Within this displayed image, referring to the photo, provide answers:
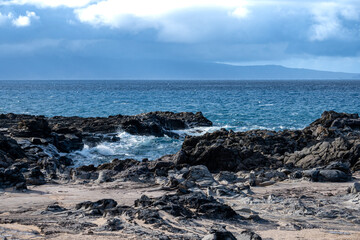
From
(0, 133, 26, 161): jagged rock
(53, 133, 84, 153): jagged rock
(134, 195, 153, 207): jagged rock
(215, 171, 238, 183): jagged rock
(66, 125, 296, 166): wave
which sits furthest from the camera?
(53, 133, 84, 153): jagged rock

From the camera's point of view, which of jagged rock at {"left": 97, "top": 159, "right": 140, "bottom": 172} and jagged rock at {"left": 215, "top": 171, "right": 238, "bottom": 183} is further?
jagged rock at {"left": 97, "top": 159, "right": 140, "bottom": 172}

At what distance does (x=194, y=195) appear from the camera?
10.8 metres

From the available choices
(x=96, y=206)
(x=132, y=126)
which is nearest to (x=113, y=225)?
(x=96, y=206)

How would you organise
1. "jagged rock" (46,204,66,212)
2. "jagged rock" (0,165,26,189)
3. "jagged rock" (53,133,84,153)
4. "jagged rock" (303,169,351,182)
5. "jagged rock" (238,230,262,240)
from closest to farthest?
1. "jagged rock" (238,230,262,240)
2. "jagged rock" (46,204,66,212)
3. "jagged rock" (0,165,26,189)
4. "jagged rock" (303,169,351,182)
5. "jagged rock" (53,133,84,153)

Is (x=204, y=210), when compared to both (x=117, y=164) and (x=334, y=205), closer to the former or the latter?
(x=334, y=205)

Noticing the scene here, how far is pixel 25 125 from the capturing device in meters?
25.1

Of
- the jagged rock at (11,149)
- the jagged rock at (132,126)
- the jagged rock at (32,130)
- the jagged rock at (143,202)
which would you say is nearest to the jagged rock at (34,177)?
the jagged rock at (143,202)

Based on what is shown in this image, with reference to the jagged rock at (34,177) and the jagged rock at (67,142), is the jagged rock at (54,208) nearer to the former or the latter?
the jagged rock at (34,177)

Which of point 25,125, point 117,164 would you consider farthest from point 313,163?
point 25,125

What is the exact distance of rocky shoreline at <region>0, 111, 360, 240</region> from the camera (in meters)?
8.94

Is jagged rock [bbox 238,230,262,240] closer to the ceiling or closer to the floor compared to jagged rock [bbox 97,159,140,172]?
closer to the ceiling

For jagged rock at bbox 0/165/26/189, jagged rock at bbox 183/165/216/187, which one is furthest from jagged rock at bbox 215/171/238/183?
jagged rock at bbox 0/165/26/189

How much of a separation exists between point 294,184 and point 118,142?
53.3ft

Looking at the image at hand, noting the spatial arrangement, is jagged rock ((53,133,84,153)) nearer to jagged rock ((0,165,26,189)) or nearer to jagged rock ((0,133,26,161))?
jagged rock ((0,133,26,161))
